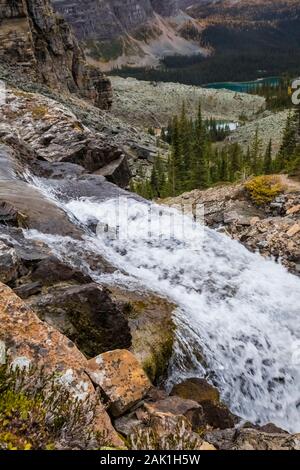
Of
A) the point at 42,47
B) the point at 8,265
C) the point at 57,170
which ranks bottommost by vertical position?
the point at 42,47

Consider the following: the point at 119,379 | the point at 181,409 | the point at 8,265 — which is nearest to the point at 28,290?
the point at 8,265

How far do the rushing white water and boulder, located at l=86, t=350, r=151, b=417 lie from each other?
7.04 ft

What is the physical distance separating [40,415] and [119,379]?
7.86ft

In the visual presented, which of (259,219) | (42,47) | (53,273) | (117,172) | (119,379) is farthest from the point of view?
(42,47)

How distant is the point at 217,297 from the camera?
43.3 ft

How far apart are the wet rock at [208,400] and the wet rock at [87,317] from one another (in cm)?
153

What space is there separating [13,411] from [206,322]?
24.4 ft

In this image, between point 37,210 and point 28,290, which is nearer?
point 28,290

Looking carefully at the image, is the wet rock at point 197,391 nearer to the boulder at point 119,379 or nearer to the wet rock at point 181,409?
the wet rock at point 181,409

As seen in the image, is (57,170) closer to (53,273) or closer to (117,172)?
(117,172)

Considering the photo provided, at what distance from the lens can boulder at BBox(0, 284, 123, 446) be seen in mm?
6270

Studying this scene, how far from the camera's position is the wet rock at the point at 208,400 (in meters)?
8.07

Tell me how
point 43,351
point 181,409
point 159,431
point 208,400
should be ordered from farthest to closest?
point 208,400, point 181,409, point 43,351, point 159,431

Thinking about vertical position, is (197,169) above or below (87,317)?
below
